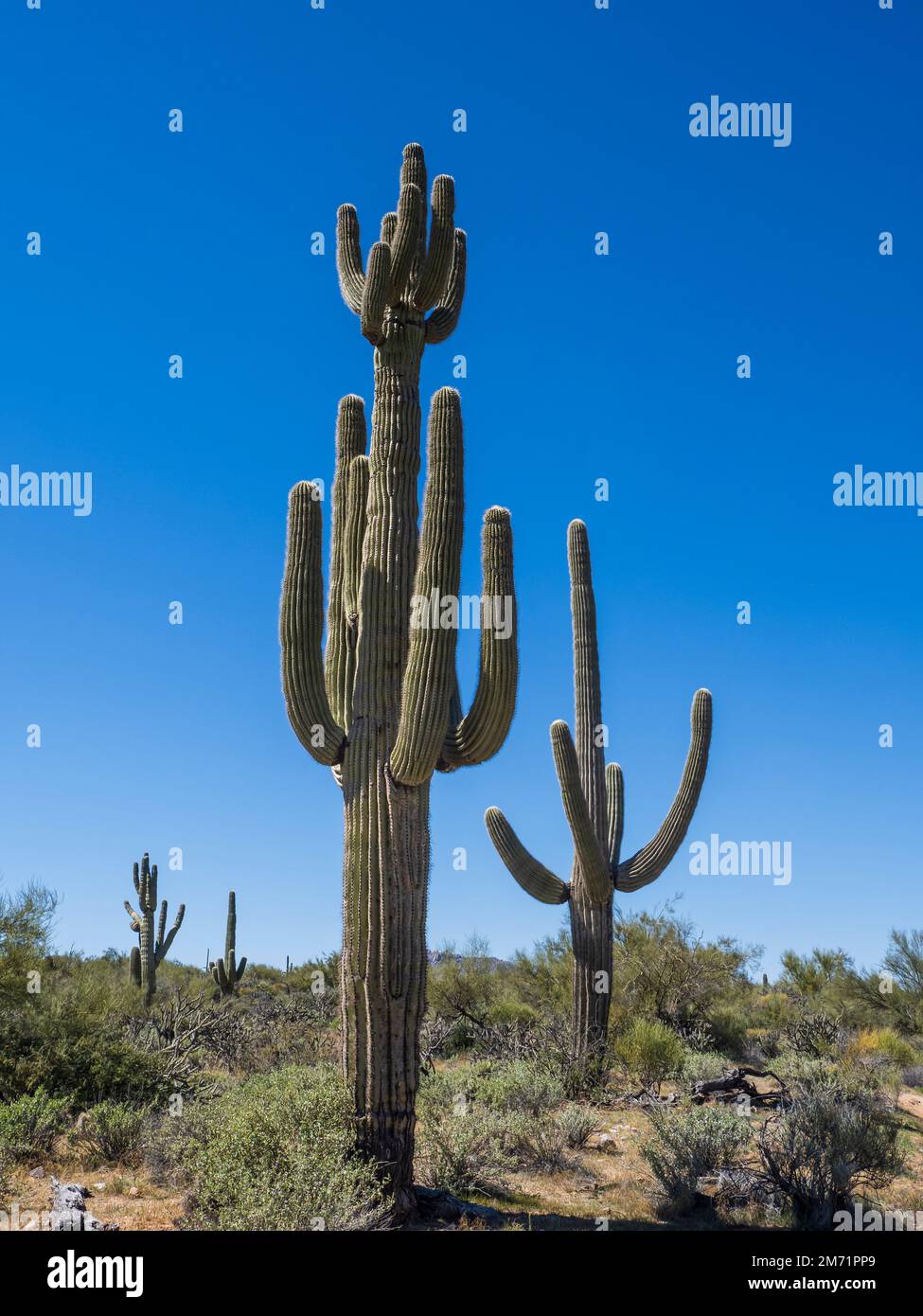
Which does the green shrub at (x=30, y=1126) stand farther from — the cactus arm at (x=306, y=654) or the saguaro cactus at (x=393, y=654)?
the cactus arm at (x=306, y=654)

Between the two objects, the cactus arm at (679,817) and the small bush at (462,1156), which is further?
the cactus arm at (679,817)

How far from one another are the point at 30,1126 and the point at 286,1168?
352 centimetres

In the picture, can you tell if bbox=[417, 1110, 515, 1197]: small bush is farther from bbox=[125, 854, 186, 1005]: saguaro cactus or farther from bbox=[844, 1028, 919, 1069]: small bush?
bbox=[125, 854, 186, 1005]: saguaro cactus

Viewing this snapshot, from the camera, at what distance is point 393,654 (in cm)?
824

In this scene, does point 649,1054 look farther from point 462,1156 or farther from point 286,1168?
point 286,1168

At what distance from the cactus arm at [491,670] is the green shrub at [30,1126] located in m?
4.97

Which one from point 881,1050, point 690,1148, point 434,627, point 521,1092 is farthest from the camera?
point 881,1050

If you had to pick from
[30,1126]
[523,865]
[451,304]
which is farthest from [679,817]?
[30,1126]

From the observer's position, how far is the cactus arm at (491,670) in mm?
8195

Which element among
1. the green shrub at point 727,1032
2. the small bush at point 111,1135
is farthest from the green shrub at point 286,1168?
the green shrub at point 727,1032
